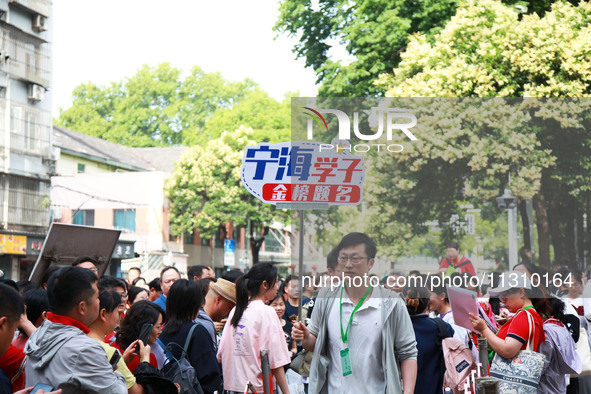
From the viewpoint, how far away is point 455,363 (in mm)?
6289

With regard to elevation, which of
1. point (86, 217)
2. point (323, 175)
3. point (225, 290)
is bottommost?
point (225, 290)

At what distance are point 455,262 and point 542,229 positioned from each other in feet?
2.19

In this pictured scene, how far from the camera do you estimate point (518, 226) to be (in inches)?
218

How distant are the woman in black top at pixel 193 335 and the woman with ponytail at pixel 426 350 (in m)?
1.59

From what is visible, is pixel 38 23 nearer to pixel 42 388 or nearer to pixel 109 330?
pixel 109 330

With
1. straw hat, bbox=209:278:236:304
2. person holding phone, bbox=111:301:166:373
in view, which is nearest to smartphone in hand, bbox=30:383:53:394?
person holding phone, bbox=111:301:166:373

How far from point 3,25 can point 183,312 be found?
2650 centimetres

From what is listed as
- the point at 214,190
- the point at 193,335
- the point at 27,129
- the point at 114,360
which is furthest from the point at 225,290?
the point at 214,190

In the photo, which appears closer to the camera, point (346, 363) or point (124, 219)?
point (346, 363)

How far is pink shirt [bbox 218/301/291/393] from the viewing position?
6.63 meters

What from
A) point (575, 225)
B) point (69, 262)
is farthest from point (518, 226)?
point (69, 262)

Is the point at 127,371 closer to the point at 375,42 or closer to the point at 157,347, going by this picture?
the point at 157,347

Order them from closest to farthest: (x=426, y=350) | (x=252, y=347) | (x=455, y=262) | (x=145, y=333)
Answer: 1. (x=145, y=333)
2. (x=455, y=262)
3. (x=426, y=350)
4. (x=252, y=347)

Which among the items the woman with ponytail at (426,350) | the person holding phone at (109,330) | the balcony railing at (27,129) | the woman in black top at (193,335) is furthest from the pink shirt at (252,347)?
the balcony railing at (27,129)
